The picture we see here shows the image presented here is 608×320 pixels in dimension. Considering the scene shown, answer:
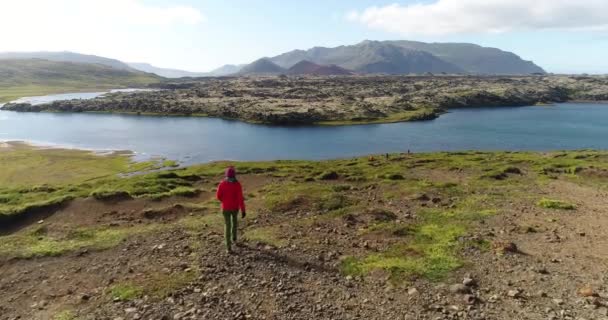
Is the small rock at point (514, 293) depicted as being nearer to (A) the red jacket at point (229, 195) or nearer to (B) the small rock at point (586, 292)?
(B) the small rock at point (586, 292)

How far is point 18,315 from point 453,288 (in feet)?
54.5

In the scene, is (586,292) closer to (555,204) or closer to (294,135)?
(555,204)

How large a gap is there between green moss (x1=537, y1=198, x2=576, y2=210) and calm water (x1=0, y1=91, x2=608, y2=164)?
213 ft

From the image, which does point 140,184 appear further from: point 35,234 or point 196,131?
point 196,131

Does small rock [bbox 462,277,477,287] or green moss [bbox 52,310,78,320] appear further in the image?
small rock [bbox 462,277,477,287]

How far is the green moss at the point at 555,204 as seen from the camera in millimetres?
28875

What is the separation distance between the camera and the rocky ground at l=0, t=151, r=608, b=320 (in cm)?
1565

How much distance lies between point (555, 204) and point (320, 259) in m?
19.1

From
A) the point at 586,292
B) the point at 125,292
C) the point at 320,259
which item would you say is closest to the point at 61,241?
the point at 125,292

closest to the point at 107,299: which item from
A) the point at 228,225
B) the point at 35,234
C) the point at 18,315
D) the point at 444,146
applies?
the point at 18,315

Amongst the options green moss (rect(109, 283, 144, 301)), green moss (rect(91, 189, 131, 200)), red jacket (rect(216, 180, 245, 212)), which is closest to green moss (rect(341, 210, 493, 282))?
red jacket (rect(216, 180, 245, 212))

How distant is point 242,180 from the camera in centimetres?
4838

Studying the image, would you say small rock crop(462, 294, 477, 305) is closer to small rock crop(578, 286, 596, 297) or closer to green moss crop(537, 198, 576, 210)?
small rock crop(578, 286, 596, 297)

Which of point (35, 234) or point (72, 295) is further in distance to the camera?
point (35, 234)
